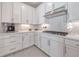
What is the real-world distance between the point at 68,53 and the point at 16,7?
2940 millimetres

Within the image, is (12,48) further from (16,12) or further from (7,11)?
(16,12)

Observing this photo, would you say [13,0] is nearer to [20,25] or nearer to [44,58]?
[20,25]

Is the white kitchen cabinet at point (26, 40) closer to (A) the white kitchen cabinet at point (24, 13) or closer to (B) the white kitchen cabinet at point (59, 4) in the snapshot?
(A) the white kitchen cabinet at point (24, 13)

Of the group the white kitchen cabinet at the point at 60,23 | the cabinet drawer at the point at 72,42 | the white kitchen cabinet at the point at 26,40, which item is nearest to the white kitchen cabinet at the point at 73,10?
the white kitchen cabinet at the point at 60,23

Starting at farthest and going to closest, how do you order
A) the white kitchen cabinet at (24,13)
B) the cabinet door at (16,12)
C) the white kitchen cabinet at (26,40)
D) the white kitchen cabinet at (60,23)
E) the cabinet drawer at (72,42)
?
the white kitchen cabinet at (24,13) → the white kitchen cabinet at (26,40) → the cabinet door at (16,12) → the white kitchen cabinet at (60,23) → the cabinet drawer at (72,42)

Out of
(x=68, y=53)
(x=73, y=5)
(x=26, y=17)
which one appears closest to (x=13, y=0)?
(x=26, y=17)

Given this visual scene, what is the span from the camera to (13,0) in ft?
10.4

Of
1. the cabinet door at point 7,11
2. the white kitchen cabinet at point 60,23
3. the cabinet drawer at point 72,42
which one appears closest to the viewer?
the cabinet drawer at point 72,42

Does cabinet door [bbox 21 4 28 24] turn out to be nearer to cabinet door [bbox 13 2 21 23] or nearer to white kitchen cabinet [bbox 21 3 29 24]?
white kitchen cabinet [bbox 21 3 29 24]

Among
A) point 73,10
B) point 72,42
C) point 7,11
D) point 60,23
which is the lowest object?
point 72,42

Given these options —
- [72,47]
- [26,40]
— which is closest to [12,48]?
[26,40]

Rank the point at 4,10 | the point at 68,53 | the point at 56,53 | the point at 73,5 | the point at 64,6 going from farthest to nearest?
the point at 4,10 → the point at 64,6 → the point at 56,53 → the point at 73,5 → the point at 68,53

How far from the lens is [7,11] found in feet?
9.67

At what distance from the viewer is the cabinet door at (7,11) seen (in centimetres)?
284
